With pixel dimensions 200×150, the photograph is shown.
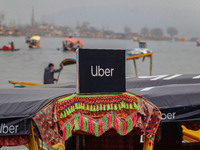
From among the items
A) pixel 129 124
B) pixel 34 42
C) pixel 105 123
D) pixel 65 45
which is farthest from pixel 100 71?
pixel 34 42

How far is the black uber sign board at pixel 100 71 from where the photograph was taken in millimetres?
5266

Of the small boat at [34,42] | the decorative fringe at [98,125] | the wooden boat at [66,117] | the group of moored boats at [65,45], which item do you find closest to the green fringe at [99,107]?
the wooden boat at [66,117]

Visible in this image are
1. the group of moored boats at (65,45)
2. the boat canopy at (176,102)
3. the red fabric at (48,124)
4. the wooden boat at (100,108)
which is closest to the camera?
the red fabric at (48,124)

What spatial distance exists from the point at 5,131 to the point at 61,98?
0.82m

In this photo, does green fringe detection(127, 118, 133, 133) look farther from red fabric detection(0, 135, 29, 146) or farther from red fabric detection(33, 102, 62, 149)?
red fabric detection(0, 135, 29, 146)

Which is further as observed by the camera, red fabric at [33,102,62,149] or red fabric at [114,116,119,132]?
red fabric at [114,116,119,132]

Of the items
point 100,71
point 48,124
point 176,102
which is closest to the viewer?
point 48,124

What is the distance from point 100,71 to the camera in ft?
17.5

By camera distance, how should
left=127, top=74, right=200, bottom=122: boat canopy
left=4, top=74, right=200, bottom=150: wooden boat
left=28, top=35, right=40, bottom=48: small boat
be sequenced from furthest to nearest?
left=28, top=35, right=40, bottom=48: small boat < left=127, top=74, right=200, bottom=122: boat canopy < left=4, top=74, right=200, bottom=150: wooden boat

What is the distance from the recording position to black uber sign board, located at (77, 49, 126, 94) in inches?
207

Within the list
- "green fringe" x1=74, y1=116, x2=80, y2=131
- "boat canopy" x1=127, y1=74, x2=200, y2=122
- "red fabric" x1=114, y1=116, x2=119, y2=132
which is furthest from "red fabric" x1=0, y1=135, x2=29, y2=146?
"boat canopy" x1=127, y1=74, x2=200, y2=122

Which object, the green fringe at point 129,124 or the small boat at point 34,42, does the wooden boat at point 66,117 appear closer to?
the green fringe at point 129,124

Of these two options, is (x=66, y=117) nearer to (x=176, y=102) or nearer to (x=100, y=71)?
(x=100, y=71)

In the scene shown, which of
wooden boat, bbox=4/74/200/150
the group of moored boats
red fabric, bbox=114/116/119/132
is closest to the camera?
wooden boat, bbox=4/74/200/150
